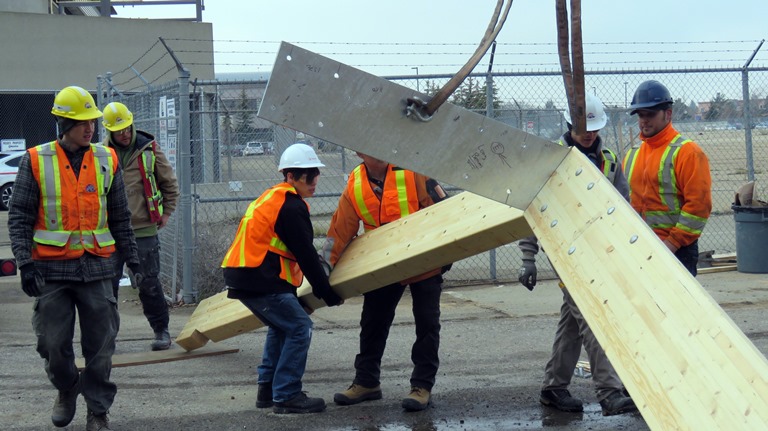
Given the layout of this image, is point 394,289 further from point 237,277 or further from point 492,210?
point 492,210

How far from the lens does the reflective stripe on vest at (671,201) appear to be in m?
5.35

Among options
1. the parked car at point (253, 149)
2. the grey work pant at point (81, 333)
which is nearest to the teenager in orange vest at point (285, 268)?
the grey work pant at point (81, 333)

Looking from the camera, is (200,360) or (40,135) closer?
(200,360)

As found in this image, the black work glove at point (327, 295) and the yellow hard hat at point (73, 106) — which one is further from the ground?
the yellow hard hat at point (73, 106)

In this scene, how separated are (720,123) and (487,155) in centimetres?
877

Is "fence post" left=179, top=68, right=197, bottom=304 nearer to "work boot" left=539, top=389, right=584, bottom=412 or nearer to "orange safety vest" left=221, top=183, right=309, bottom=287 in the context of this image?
"orange safety vest" left=221, top=183, right=309, bottom=287

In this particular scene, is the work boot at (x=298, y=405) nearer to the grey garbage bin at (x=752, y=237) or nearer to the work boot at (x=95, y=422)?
the work boot at (x=95, y=422)

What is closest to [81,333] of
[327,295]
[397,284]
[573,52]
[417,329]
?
[327,295]

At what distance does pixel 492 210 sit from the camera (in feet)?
14.6

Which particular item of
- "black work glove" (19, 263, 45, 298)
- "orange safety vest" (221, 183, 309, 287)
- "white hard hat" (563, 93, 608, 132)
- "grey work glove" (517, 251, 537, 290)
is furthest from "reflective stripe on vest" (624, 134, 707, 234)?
"black work glove" (19, 263, 45, 298)

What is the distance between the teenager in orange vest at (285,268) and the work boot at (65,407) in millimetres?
1076

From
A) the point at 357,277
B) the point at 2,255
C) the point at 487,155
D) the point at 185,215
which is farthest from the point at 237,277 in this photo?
the point at 2,255

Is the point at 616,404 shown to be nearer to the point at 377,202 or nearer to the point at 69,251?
the point at 377,202

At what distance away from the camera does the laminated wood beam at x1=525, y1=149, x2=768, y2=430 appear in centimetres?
246
